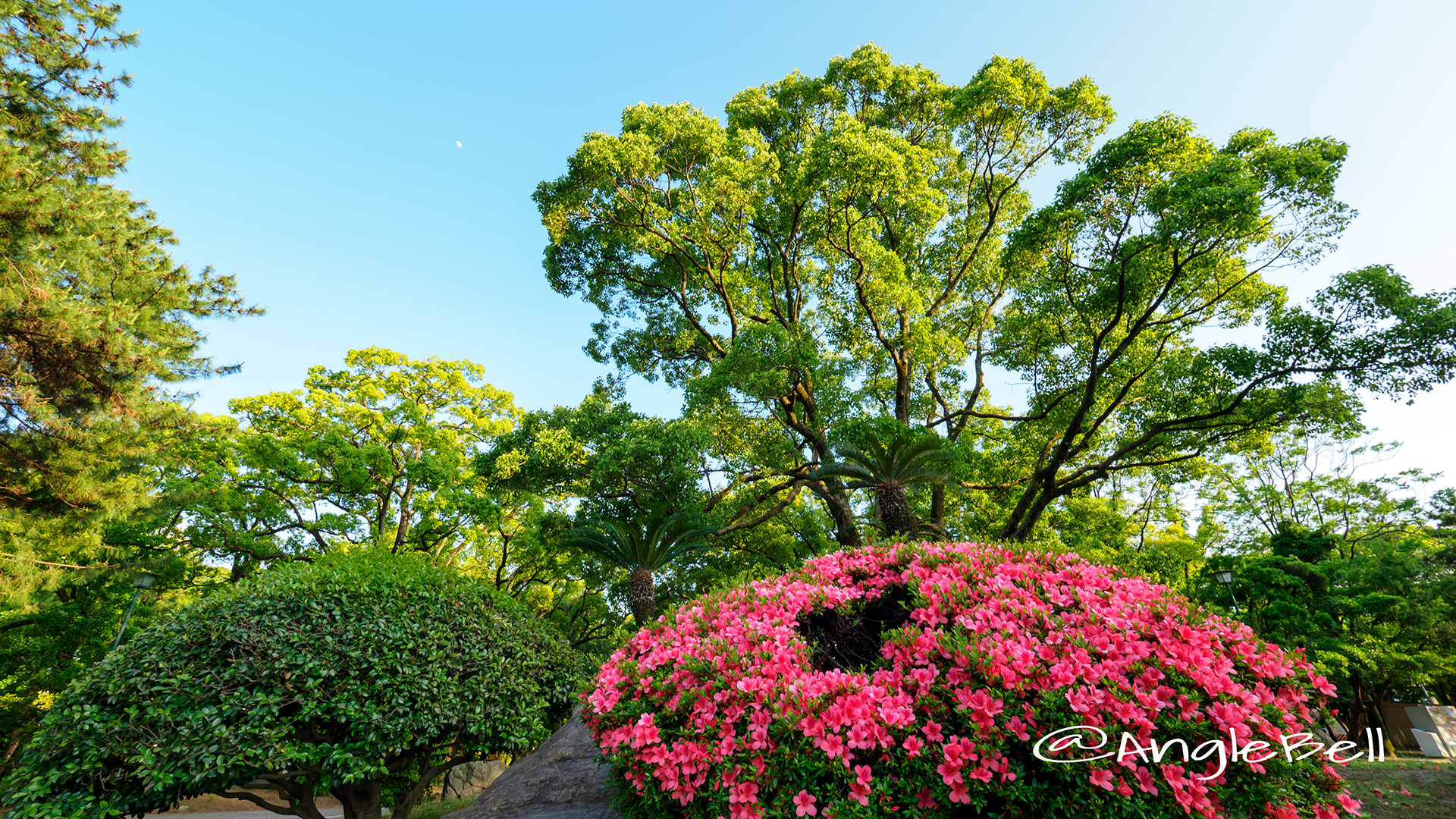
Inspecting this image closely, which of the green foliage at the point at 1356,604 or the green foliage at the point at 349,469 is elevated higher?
the green foliage at the point at 349,469

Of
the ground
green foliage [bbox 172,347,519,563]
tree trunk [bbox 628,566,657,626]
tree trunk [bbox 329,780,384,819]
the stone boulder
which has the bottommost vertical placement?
the stone boulder

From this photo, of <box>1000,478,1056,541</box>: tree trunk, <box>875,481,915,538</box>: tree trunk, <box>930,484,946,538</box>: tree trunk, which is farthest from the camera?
<box>930,484,946,538</box>: tree trunk

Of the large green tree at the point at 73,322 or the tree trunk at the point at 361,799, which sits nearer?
the tree trunk at the point at 361,799

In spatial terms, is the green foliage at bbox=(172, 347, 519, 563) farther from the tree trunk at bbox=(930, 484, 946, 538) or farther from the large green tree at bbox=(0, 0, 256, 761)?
the tree trunk at bbox=(930, 484, 946, 538)

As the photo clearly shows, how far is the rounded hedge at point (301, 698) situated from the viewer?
16.6 feet

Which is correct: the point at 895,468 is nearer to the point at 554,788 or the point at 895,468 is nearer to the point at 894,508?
the point at 894,508

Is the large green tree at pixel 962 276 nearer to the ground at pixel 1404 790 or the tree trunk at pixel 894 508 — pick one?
the tree trunk at pixel 894 508

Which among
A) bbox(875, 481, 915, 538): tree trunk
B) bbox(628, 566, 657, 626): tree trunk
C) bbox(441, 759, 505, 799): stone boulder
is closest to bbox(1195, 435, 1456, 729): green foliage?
bbox(875, 481, 915, 538): tree trunk

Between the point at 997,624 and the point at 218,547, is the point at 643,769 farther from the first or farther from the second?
the point at 218,547

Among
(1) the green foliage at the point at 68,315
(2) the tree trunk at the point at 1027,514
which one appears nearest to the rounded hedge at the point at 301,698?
(1) the green foliage at the point at 68,315

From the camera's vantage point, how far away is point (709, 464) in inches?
584

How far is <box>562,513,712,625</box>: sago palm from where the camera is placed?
1241 cm

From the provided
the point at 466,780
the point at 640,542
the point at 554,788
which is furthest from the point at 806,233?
the point at 466,780

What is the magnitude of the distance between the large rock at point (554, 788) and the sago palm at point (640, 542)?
6.22 metres
